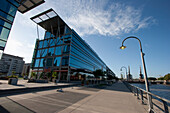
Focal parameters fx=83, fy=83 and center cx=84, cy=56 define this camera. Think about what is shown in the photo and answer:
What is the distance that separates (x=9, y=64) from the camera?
9319cm

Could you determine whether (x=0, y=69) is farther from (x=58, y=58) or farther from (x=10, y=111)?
(x=10, y=111)

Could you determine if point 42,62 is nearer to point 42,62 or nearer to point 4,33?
point 42,62

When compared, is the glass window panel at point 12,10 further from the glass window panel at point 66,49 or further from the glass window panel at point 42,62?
the glass window panel at point 42,62

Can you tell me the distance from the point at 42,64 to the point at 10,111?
42917mm

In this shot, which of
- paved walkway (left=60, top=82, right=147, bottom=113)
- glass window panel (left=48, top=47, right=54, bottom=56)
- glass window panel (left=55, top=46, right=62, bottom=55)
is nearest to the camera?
paved walkway (left=60, top=82, right=147, bottom=113)

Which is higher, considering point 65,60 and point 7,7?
point 7,7

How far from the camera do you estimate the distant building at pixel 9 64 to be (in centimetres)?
8762

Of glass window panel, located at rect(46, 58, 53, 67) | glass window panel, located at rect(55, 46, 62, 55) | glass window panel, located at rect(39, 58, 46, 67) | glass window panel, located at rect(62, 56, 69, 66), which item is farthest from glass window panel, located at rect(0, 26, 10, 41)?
glass window panel, located at rect(39, 58, 46, 67)

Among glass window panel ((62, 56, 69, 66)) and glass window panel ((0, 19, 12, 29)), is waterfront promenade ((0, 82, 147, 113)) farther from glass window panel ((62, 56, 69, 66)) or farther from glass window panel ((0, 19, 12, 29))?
glass window panel ((62, 56, 69, 66))

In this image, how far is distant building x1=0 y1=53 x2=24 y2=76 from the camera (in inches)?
3450

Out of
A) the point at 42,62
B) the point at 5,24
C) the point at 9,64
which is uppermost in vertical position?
the point at 5,24

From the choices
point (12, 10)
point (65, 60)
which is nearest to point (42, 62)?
point (65, 60)

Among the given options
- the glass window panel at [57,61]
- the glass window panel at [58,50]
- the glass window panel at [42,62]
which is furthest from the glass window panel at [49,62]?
the glass window panel at [58,50]

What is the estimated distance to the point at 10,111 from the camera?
414 centimetres
